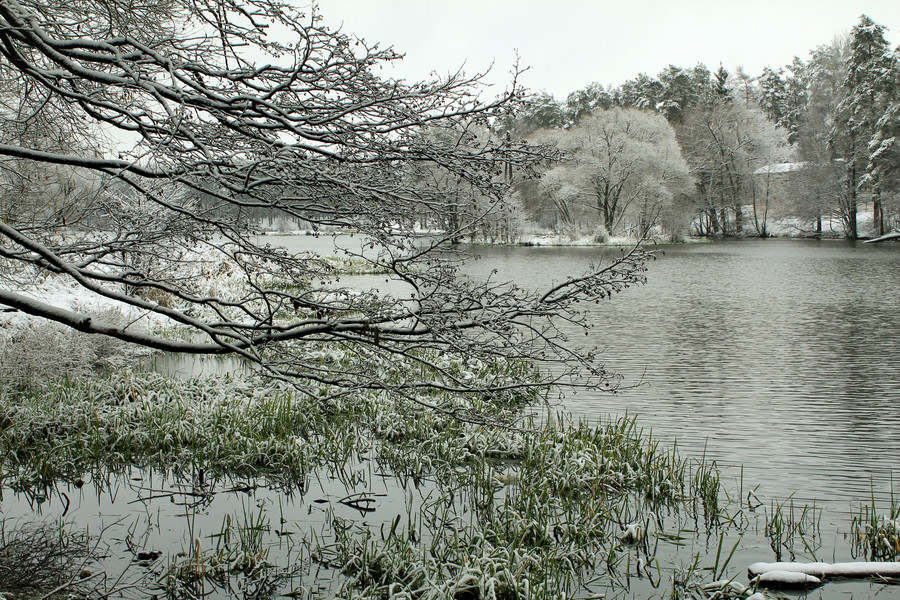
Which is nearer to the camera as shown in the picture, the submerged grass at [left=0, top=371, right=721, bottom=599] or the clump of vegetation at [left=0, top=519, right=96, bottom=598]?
the clump of vegetation at [left=0, top=519, right=96, bottom=598]

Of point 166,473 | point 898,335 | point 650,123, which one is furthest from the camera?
point 650,123

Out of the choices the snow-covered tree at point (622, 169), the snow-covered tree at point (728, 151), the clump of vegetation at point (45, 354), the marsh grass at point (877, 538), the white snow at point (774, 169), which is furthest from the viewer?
the white snow at point (774, 169)

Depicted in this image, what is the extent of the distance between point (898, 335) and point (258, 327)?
15.0 m

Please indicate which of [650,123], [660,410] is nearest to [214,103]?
[660,410]

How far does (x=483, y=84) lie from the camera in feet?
13.5

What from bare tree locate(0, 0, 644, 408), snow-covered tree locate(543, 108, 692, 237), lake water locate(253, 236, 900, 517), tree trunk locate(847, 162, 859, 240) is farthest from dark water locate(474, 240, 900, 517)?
tree trunk locate(847, 162, 859, 240)

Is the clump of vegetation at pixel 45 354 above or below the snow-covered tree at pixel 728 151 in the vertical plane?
below

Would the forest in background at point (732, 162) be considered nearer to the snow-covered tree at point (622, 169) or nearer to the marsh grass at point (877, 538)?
the snow-covered tree at point (622, 169)

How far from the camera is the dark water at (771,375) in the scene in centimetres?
696

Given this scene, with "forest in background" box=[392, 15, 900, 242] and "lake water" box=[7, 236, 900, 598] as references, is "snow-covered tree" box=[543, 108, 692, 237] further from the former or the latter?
"lake water" box=[7, 236, 900, 598]

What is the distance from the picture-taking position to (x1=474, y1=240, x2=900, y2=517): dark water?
6.96 m

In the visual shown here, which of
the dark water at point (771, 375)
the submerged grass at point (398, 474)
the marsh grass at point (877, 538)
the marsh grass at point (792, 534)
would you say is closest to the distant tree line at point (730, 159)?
the dark water at point (771, 375)

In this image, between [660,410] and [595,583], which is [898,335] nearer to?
[660,410]

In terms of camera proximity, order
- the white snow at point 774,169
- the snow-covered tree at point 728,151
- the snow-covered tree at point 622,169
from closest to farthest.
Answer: the snow-covered tree at point 622,169
the snow-covered tree at point 728,151
the white snow at point 774,169
